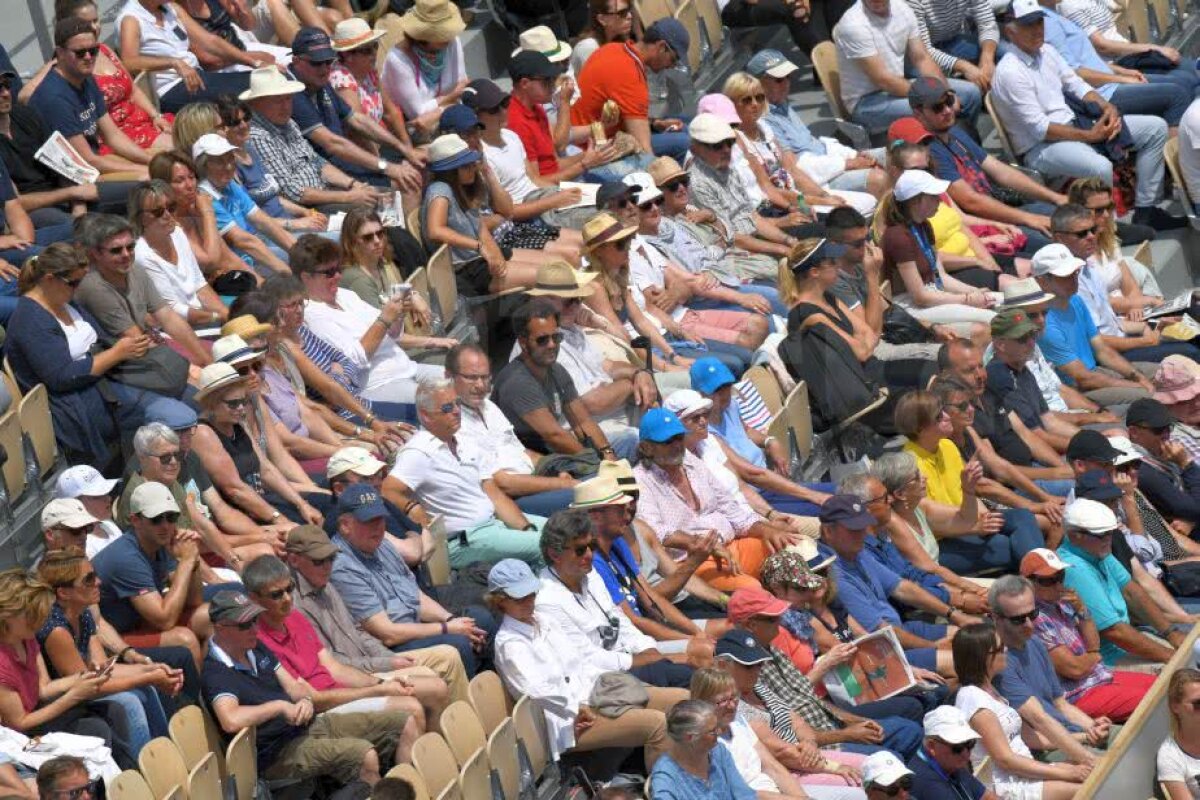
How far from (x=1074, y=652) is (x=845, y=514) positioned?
1.08m

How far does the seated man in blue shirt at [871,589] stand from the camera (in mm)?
10438

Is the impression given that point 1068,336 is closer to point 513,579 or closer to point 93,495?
point 513,579

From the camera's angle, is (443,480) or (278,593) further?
(443,480)

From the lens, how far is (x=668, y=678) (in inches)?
380

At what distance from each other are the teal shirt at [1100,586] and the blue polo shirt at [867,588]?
742 millimetres

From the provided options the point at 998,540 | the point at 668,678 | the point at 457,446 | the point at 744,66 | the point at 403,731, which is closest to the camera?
the point at 403,731

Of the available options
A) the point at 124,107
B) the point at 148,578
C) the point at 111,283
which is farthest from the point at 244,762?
the point at 124,107

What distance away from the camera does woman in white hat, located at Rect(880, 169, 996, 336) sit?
41.5 feet

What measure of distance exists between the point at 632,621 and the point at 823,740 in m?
0.84

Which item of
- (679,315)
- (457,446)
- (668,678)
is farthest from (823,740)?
(679,315)

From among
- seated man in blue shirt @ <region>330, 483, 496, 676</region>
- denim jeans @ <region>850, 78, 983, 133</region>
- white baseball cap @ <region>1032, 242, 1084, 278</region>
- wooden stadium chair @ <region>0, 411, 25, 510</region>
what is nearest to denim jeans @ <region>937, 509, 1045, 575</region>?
white baseball cap @ <region>1032, 242, 1084, 278</region>

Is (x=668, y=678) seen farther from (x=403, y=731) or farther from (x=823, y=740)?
(x=403, y=731)

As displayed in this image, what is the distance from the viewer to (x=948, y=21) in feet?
48.5

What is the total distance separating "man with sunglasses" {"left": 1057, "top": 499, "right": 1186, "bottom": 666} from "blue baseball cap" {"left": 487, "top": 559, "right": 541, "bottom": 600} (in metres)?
2.63
